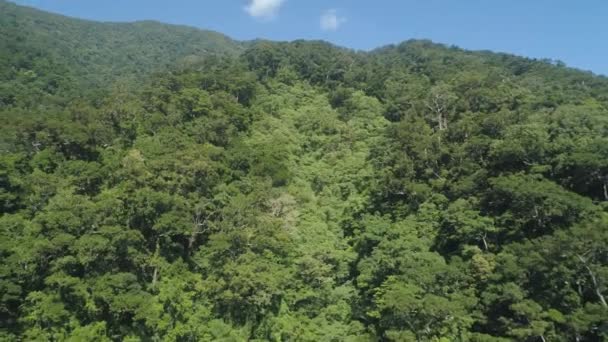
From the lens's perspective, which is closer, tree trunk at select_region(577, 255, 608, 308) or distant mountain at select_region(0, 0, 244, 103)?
tree trunk at select_region(577, 255, 608, 308)

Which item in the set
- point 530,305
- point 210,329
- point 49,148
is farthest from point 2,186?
point 530,305

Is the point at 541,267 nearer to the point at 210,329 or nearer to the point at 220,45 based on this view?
the point at 210,329

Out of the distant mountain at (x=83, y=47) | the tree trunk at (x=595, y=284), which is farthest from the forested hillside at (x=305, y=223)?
the distant mountain at (x=83, y=47)

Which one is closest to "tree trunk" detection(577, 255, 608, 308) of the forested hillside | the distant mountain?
the forested hillside

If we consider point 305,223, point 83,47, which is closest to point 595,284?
point 305,223

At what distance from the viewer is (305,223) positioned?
38.0 metres

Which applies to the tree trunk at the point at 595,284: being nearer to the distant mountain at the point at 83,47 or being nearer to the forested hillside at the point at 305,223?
the forested hillside at the point at 305,223

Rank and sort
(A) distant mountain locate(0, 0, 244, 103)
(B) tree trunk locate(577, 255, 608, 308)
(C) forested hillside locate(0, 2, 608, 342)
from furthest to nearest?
(A) distant mountain locate(0, 0, 244, 103)
(C) forested hillside locate(0, 2, 608, 342)
(B) tree trunk locate(577, 255, 608, 308)

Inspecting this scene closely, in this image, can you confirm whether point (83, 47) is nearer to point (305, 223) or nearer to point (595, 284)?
point (305, 223)

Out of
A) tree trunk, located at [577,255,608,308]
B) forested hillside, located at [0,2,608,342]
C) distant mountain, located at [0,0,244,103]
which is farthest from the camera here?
distant mountain, located at [0,0,244,103]

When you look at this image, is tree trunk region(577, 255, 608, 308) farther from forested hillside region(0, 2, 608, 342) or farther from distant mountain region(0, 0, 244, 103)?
distant mountain region(0, 0, 244, 103)

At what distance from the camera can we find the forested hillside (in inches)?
1099

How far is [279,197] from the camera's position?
3788cm

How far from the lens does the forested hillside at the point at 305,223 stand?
27.9 meters
